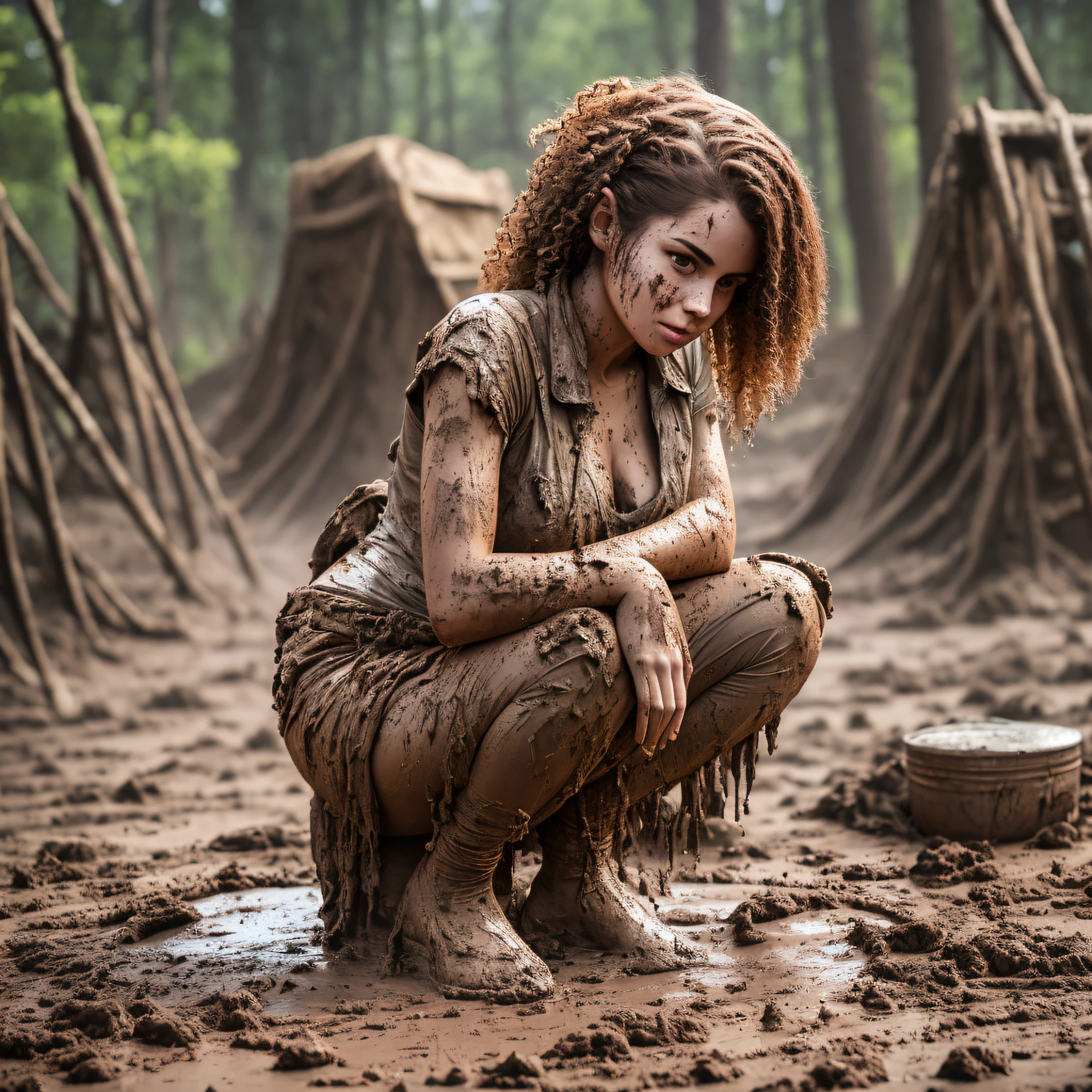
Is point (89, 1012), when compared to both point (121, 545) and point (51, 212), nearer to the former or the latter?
point (121, 545)

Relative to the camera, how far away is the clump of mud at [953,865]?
274 cm

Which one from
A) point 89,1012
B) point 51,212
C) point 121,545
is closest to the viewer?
point 89,1012

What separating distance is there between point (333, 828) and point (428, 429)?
0.80m

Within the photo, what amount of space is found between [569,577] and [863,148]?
10753 millimetres

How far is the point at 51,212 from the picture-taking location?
630 inches

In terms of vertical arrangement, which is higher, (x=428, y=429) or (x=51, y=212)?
(x=51, y=212)

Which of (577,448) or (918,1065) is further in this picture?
(577,448)

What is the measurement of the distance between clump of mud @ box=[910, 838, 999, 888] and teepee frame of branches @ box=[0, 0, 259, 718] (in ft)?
11.3

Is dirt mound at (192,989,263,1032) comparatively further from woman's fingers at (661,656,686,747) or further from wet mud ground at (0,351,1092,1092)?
woman's fingers at (661,656,686,747)

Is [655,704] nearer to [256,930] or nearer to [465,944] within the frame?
[465,944]

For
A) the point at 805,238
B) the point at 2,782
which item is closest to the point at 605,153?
the point at 805,238

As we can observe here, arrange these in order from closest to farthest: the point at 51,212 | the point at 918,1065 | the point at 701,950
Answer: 1. the point at 918,1065
2. the point at 701,950
3. the point at 51,212

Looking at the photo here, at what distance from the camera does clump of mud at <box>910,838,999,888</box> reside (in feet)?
8.99

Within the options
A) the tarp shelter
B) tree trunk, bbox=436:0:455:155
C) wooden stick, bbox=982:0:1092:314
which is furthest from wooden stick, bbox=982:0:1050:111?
tree trunk, bbox=436:0:455:155
